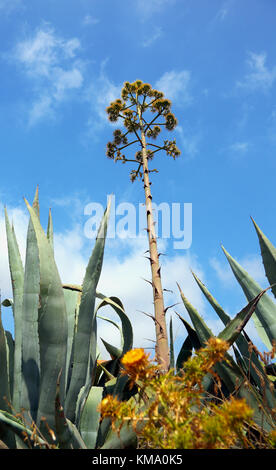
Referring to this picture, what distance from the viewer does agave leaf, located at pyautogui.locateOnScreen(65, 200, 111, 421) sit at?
6.27 ft

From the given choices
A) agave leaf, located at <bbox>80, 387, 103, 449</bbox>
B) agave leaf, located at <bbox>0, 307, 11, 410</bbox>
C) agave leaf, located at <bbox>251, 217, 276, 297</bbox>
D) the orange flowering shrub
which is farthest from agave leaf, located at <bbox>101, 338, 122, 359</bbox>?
the orange flowering shrub

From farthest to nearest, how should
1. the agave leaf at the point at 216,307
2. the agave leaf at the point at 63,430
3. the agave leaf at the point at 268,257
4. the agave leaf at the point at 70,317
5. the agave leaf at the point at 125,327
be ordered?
the agave leaf at the point at 268,257 → the agave leaf at the point at 216,307 → the agave leaf at the point at 125,327 → the agave leaf at the point at 70,317 → the agave leaf at the point at 63,430

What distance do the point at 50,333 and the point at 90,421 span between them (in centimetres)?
55

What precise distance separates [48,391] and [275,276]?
1.75m

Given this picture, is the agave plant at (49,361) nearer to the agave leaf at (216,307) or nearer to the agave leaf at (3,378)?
the agave leaf at (3,378)

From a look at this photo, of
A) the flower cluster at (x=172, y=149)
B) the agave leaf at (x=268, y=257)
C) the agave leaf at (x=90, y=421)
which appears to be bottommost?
the agave leaf at (x=90, y=421)

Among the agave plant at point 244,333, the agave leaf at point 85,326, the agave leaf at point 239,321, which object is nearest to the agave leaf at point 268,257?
the agave plant at point 244,333

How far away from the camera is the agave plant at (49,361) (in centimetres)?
170

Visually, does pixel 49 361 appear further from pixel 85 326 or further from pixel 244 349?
pixel 244 349

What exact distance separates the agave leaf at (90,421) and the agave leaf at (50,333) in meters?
0.30

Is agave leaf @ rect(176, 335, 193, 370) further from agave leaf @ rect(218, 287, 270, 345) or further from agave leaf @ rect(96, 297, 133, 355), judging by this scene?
agave leaf @ rect(218, 287, 270, 345)
